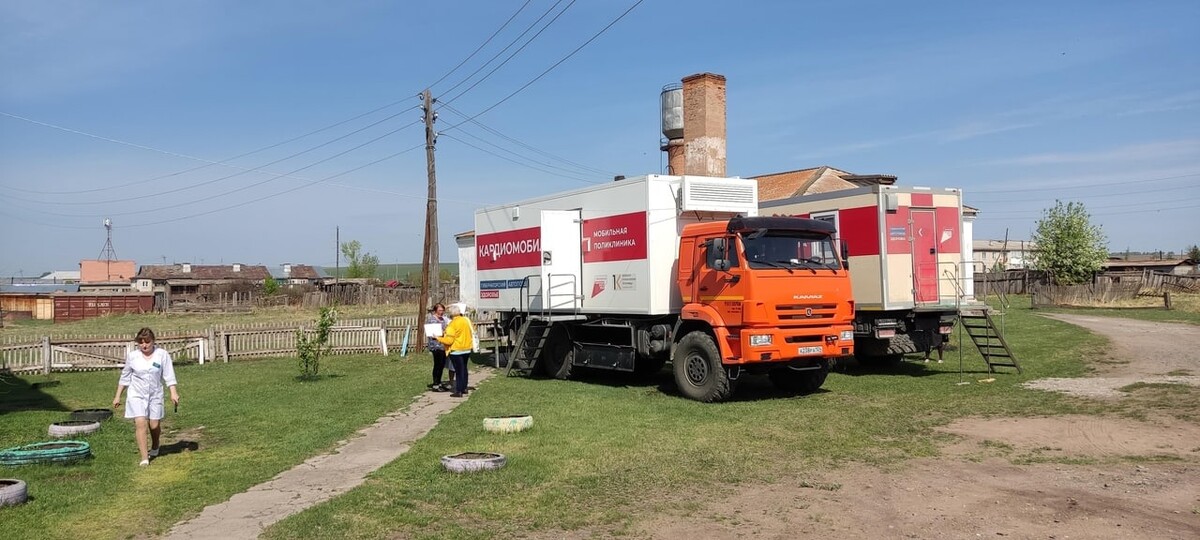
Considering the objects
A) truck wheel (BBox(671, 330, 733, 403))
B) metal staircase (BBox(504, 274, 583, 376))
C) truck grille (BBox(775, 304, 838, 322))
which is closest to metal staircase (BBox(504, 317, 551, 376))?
metal staircase (BBox(504, 274, 583, 376))

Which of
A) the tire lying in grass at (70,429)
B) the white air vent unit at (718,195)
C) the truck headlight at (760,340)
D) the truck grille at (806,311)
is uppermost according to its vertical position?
the white air vent unit at (718,195)

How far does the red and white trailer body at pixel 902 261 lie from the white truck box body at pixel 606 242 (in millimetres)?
2302

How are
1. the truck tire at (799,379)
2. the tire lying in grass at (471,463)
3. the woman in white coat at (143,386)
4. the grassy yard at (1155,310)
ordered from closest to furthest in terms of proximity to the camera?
the tire lying in grass at (471,463)
the woman in white coat at (143,386)
the truck tire at (799,379)
the grassy yard at (1155,310)

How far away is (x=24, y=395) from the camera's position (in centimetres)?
1625

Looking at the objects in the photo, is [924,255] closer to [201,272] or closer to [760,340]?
[760,340]

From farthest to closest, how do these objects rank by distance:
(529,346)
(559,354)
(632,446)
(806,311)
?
(529,346) → (559,354) → (806,311) → (632,446)

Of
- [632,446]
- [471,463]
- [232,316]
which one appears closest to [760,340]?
[632,446]

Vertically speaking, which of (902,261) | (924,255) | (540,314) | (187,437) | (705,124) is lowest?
(187,437)

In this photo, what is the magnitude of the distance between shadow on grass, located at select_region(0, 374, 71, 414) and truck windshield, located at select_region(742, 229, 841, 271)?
12.0 m

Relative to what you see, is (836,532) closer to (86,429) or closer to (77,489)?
(77,489)

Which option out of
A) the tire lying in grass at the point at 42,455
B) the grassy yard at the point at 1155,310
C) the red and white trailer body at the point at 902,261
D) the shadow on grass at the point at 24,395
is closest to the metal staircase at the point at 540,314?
the red and white trailer body at the point at 902,261

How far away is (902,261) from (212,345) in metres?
18.2

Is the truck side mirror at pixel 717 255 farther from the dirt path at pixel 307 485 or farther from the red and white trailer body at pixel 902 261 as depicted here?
the dirt path at pixel 307 485

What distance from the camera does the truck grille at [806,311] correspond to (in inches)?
498
